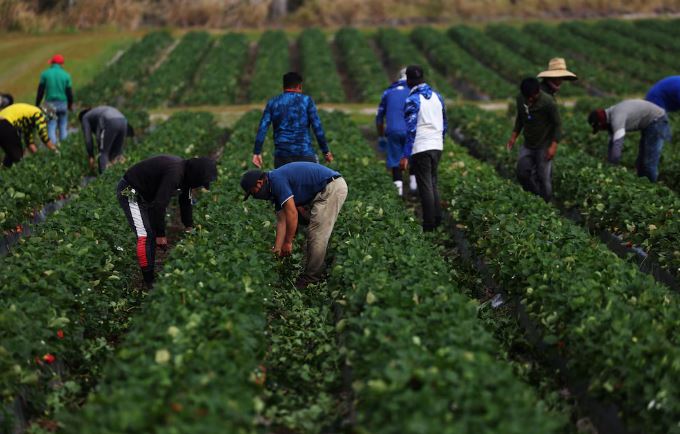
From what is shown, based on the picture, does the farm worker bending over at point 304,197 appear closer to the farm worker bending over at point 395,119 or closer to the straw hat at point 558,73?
the farm worker bending over at point 395,119

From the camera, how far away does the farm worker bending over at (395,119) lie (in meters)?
11.5

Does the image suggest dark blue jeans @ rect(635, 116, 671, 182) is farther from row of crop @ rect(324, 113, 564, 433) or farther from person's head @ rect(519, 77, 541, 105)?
row of crop @ rect(324, 113, 564, 433)

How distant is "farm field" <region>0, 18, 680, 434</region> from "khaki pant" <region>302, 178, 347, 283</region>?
0.23m

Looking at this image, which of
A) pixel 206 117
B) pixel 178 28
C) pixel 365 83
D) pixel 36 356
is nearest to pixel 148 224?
pixel 36 356

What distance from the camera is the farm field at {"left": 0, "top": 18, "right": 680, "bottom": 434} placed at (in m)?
4.63

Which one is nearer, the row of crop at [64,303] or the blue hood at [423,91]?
the row of crop at [64,303]

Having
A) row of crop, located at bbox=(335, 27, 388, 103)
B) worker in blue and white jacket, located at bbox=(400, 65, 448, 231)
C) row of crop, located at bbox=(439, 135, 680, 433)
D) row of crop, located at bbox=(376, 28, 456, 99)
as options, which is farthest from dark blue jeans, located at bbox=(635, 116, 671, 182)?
row of crop, located at bbox=(376, 28, 456, 99)

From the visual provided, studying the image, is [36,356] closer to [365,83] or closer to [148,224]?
[148,224]

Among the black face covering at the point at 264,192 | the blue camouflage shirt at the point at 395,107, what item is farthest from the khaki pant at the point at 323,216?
the blue camouflage shirt at the point at 395,107

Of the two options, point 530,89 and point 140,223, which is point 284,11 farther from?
point 140,223

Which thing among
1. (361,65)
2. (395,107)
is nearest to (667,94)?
(395,107)

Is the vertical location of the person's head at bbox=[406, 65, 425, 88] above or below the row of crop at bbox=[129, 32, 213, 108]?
above

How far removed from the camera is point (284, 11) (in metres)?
50.2

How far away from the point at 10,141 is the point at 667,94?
410 inches
